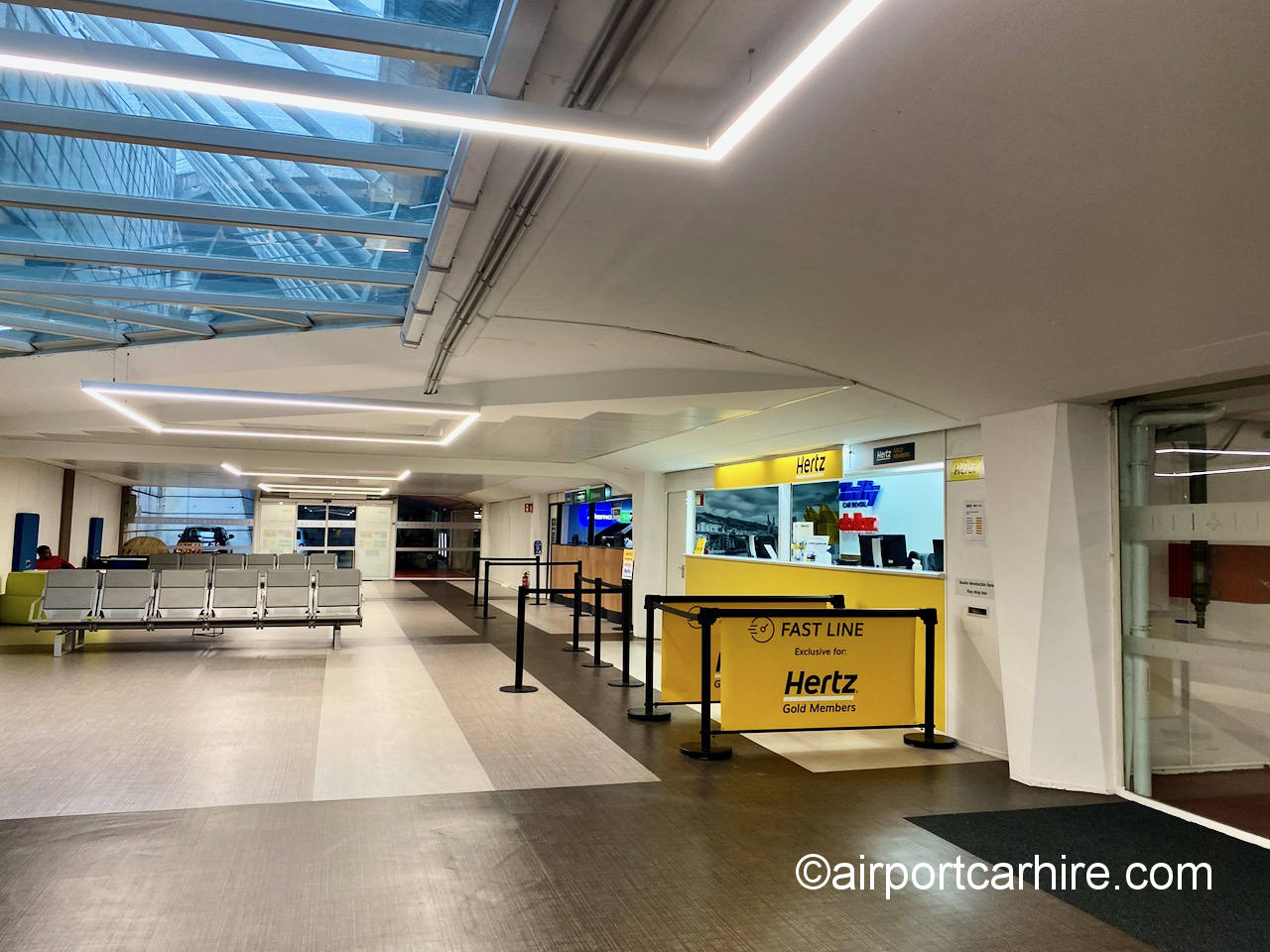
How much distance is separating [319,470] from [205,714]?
7347 millimetres

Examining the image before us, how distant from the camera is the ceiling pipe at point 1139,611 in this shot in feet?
18.0

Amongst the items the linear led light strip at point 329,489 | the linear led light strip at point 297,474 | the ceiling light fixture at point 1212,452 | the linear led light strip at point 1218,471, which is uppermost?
the linear led light strip at point 329,489

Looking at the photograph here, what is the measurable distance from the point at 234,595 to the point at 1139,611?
10.1m

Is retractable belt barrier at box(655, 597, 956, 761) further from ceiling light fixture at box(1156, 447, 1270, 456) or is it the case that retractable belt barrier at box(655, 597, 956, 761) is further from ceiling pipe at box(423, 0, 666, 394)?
ceiling pipe at box(423, 0, 666, 394)

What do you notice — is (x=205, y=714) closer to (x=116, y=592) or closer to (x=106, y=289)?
(x=106, y=289)

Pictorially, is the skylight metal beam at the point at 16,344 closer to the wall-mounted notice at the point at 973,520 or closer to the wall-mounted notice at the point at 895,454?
the wall-mounted notice at the point at 895,454

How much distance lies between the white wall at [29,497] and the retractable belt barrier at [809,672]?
12.7m

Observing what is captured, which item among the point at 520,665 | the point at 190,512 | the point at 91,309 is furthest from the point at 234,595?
the point at 190,512

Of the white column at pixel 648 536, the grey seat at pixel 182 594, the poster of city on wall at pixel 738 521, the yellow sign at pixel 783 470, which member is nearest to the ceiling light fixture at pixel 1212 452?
the yellow sign at pixel 783 470

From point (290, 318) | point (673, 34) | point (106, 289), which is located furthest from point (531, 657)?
point (673, 34)

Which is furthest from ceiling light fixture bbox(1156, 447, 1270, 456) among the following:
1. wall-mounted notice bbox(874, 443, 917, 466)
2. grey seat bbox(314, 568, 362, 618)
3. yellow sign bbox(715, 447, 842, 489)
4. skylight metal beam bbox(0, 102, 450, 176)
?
grey seat bbox(314, 568, 362, 618)

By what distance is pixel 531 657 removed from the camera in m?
11.2

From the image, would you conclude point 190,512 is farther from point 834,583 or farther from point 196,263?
point 196,263

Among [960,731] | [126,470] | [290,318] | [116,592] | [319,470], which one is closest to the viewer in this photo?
[290,318]
